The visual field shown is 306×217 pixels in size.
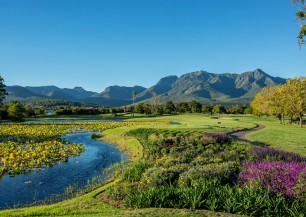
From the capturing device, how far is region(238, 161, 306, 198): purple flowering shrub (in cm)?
1412

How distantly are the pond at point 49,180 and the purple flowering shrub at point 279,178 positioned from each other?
45.0ft

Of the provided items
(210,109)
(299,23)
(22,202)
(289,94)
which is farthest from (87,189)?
(210,109)

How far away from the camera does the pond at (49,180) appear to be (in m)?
21.3

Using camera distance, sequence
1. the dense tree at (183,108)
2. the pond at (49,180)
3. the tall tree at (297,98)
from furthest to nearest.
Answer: the dense tree at (183,108), the tall tree at (297,98), the pond at (49,180)

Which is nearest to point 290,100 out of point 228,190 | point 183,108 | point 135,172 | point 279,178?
point 135,172

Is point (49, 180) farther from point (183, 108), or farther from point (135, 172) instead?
point (183, 108)

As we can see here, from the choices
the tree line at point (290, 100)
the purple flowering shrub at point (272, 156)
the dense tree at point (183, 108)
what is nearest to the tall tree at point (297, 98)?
the tree line at point (290, 100)

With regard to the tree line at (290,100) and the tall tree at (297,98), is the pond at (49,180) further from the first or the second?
the tree line at (290,100)

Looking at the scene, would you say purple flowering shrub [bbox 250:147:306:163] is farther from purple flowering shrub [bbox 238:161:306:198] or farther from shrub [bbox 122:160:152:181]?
shrub [bbox 122:160:152:181]

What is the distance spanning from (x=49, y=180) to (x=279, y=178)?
18.3 m

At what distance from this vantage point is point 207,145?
3203 centimetres

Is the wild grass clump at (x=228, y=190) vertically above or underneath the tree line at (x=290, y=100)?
underneath

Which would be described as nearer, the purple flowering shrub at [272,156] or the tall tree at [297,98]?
the purple flowering shrub at [272,156]

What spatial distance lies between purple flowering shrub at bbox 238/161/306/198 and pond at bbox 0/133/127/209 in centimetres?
1371
